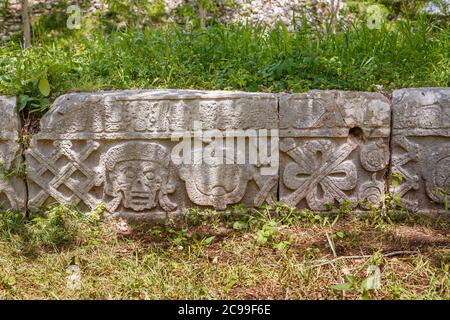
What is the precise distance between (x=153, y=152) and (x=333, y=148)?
4.12ft

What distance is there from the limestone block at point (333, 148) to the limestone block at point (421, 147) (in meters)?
0.09

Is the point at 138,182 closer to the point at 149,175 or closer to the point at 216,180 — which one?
the point at 149,175

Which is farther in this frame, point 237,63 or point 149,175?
point 237,63

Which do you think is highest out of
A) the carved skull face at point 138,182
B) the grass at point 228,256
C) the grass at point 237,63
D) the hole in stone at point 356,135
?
the grass at point 237,63

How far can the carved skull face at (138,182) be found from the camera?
3.44 m

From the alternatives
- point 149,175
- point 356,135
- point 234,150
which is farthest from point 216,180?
point 356,135

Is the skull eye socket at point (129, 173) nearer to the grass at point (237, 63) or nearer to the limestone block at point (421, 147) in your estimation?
the grass at point (237, 63)

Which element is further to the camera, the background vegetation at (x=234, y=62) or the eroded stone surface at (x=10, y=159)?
the background vegetation at (x=234, y=62)

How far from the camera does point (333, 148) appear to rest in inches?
Answer: 134

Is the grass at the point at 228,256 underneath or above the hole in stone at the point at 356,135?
underneath

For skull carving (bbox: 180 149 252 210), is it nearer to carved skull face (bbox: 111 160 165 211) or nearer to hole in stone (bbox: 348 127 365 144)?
carved skull face (bbox: 111 160 165 211)

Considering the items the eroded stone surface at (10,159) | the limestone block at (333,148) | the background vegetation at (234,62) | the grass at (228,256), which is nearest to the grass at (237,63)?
the background vegetation at (234,62)

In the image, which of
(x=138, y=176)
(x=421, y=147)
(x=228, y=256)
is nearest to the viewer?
(x=228, y=256)

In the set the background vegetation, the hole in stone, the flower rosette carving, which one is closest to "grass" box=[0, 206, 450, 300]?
the flower rosette carving
